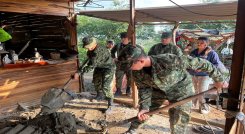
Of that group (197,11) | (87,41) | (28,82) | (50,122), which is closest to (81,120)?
(50,122)

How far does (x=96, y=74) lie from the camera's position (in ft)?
18.7

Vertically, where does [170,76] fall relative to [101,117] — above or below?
above

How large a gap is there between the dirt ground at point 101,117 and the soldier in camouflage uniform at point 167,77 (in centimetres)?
130

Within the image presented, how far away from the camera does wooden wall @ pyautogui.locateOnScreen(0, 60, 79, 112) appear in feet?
18.8

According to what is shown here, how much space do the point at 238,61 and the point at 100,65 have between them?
12.0 ft

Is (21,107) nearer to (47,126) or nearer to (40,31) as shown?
(47,126)

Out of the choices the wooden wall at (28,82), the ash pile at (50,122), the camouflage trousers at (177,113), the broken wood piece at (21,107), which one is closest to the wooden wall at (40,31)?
the wooden wall at (28,82)

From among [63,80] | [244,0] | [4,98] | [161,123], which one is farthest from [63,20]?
[244,0]

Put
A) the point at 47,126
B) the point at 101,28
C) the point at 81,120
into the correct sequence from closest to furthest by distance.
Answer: the point at 47,126 < the point at 81,120 < the point at 101,28

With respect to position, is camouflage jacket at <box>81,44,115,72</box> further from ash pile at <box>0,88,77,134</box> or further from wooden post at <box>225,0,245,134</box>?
wooden post at <box>225,0,245,134</box>

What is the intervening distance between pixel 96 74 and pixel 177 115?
2860 millimetres

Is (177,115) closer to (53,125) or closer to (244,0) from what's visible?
(244,0)

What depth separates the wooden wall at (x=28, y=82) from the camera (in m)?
5.72

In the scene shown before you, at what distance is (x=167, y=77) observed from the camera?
310 centimetres
